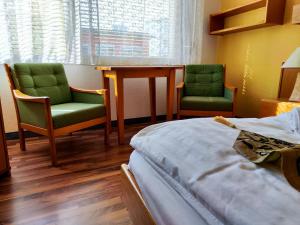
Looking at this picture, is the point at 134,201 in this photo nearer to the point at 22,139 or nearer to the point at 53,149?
the point at 53,149

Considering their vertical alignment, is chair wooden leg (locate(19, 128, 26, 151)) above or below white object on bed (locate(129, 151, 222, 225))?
→ below

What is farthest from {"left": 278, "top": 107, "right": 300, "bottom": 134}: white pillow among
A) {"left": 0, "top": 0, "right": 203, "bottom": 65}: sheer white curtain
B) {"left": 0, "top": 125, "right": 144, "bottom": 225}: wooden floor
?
{"left": 0, "top": 0, "right": 203, "bottom": 65}: sheer white curtain

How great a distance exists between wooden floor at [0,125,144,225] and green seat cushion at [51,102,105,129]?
0.32 m

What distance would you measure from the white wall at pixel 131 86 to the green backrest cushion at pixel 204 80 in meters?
0.35

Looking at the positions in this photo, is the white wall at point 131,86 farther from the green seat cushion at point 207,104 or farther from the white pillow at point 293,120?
the white pillow at point 293,120

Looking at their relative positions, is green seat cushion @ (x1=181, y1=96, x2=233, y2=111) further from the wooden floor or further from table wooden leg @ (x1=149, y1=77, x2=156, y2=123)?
the wooden floor

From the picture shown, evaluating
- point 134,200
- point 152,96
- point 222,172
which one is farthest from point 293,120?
point 152,96

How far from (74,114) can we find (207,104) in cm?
140

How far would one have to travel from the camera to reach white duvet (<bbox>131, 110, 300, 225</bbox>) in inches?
17.8

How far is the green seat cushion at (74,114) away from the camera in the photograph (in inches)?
70.3

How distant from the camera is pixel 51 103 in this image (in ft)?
7.17

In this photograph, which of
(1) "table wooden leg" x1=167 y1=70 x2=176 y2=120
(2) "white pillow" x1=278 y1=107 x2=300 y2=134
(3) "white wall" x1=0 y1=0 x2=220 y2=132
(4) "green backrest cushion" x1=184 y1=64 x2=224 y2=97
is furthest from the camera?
(4) "green backrest cushion" x1=184 y1=64 x2=224 y2=97

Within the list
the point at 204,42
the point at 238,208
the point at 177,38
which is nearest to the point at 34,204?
the point at 238,208

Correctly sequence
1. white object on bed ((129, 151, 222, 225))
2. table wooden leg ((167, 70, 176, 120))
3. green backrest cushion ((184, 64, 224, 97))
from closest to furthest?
white object on bed ((129, 151, 222, 225))
table wooden leg ((167, 70, 176, 120))
green backrest cushion ((184, 64, 224, 97))
